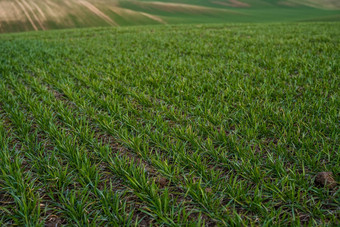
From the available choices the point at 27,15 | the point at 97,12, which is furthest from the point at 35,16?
the point at 97,12

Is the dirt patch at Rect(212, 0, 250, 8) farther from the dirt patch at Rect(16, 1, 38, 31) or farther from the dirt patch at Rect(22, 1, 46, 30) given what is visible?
the dirt patch at Rect(16, 1, 38, 31)

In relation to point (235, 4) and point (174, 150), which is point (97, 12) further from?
point (174, 150)

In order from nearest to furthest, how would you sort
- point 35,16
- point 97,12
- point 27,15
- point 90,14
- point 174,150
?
1. point 174,150
2. point 27,15
3. point 35,16
4. point 90,14
5. point 97,12

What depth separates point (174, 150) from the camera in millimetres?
2625

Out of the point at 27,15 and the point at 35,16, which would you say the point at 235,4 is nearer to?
the point at 35,16

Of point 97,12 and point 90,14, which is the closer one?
point 90,14

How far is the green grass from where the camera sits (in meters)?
1.89

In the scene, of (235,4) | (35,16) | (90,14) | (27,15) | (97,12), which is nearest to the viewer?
(27,15)

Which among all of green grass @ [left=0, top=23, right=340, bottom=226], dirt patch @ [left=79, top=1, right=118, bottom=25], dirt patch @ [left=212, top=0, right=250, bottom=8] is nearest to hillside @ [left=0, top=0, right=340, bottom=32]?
dirt patch @ [left=79, top=1, right=118, bottom=25]

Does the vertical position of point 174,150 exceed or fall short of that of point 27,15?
it exceeds it

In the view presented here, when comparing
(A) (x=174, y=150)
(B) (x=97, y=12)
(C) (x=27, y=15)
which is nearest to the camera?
(A) (x=174, y=150)

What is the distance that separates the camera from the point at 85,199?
194 centimetres

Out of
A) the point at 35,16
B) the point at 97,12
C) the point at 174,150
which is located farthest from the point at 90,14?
the point at 174,150

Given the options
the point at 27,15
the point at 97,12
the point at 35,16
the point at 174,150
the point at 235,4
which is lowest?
the point at 35,16
